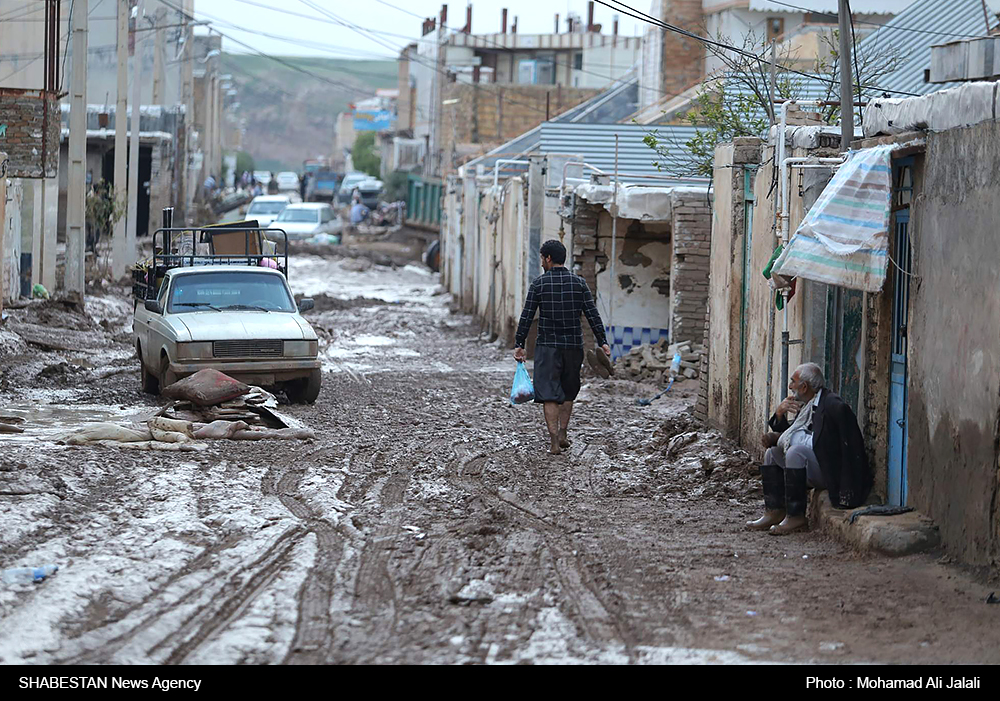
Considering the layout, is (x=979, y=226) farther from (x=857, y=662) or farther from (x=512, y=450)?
(x=512, y=450)

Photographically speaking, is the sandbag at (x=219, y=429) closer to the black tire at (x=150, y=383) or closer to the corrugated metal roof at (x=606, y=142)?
the black tire at (x=150, y=383)

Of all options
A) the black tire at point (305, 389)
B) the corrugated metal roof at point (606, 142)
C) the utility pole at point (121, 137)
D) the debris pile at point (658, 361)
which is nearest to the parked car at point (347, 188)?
the utility pole at point (121, 137)

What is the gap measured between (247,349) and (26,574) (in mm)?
6677

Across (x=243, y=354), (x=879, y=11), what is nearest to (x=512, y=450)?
(x=243, y=354)

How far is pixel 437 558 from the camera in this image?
6691 mm

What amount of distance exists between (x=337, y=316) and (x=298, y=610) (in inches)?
837

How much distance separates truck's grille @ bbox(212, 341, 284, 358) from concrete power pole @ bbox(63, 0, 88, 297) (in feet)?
37.6

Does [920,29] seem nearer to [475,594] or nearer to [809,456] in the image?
[809,456]

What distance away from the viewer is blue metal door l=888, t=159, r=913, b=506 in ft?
24.5

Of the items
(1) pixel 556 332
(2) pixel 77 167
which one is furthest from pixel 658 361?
(2) pixel 77 167

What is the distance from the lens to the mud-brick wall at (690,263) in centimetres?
1558

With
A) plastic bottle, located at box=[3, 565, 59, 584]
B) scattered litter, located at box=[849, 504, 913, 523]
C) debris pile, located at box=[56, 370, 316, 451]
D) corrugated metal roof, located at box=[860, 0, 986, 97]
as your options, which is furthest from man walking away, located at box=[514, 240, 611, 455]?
corrugated metal roof, located at box=[860, 0, 986, 97]

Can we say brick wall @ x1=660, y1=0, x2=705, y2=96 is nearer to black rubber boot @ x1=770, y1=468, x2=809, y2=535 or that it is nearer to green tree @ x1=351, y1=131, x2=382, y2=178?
black rubber boot @ x1=770, y1=468, x2=809, y2=535

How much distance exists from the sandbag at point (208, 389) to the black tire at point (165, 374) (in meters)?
0.69
